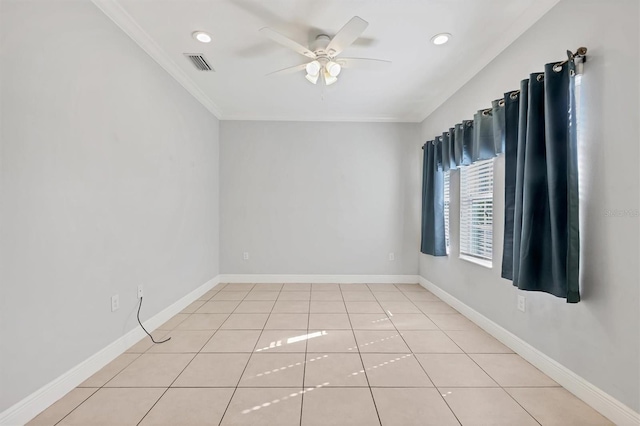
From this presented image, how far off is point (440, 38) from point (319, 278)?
3.49m

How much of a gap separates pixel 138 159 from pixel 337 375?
2.47 m

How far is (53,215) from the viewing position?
164 centimetres

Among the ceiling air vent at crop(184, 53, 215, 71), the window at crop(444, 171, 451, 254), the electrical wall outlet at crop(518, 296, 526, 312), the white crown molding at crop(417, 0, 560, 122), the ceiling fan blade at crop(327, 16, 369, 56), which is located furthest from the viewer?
the window at crop(444, 171, 451, 254)

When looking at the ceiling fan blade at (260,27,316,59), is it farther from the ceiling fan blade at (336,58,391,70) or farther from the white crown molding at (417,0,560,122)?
the white crown molding at (417,0,560,122)

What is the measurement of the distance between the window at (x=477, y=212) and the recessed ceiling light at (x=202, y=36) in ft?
9.57

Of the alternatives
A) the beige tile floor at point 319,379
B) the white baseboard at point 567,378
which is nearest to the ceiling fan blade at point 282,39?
the beige tile floor at point 319,379

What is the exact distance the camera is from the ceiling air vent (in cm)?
268

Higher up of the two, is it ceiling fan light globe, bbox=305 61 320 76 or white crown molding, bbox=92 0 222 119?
white crown molding, bbox=92 0 222 119

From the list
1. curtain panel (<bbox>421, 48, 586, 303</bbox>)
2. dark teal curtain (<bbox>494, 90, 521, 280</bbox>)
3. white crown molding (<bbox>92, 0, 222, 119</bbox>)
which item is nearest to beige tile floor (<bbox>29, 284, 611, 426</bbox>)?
curtain panel (<bbox>421, 48, 586, 303</bbox>)

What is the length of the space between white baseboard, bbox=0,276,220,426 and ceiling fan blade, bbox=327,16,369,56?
2.98 meters

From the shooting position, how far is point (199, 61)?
279 centimetres

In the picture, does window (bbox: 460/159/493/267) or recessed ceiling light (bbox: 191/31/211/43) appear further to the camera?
window (bbox: 460/159/493/267)

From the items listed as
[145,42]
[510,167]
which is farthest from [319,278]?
[145,42]

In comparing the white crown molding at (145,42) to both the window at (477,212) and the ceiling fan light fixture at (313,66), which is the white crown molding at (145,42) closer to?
the ceiling fan light fixture at (313,66)
